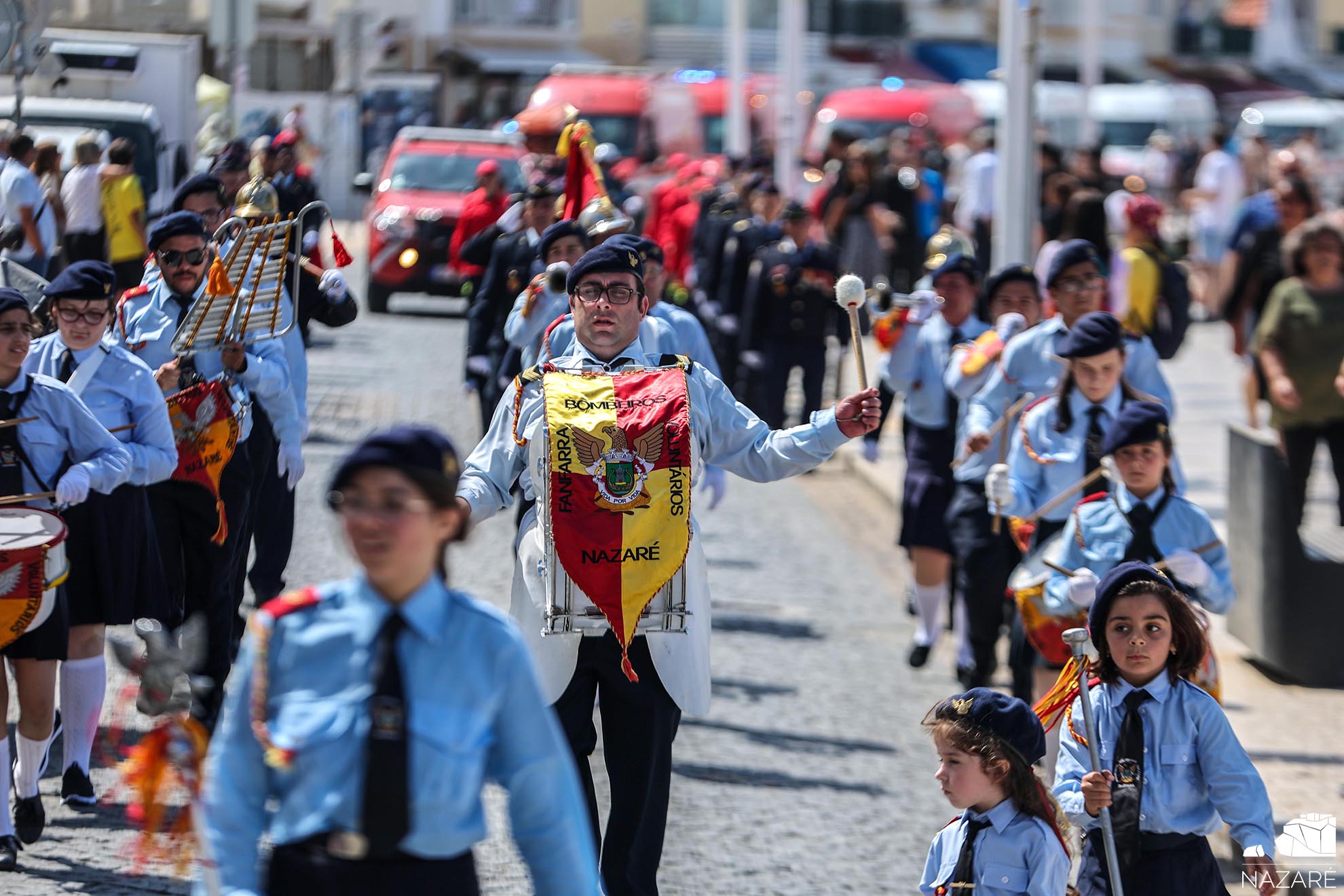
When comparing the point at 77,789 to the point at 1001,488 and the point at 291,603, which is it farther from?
the point at 291,603

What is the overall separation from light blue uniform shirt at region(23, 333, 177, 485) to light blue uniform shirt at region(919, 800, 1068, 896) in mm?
3226

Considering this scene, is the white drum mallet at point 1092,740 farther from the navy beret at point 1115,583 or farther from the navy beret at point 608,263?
the navy beret at point 608,263

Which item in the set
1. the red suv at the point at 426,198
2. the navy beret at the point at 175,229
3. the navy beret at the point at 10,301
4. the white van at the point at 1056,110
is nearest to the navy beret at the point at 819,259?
the navy beret at the point at 175,229

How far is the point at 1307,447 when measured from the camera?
1159 centimetres

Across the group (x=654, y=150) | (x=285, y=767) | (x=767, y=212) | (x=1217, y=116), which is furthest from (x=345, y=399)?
(x=1217, y=116)

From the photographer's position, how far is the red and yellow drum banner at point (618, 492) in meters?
5.61

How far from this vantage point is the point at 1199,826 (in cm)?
525

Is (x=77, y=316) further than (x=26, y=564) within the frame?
Yes

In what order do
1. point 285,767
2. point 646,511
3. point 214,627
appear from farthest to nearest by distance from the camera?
point 214,627 < point 646,511 < point 285,767

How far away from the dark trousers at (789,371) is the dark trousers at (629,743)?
338 inches

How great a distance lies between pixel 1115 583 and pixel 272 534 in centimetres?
455

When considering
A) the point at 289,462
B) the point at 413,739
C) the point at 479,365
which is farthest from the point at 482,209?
the point at 413,739

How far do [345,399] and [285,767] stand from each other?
534 inches

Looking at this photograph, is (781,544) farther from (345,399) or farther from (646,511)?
(646,511)
